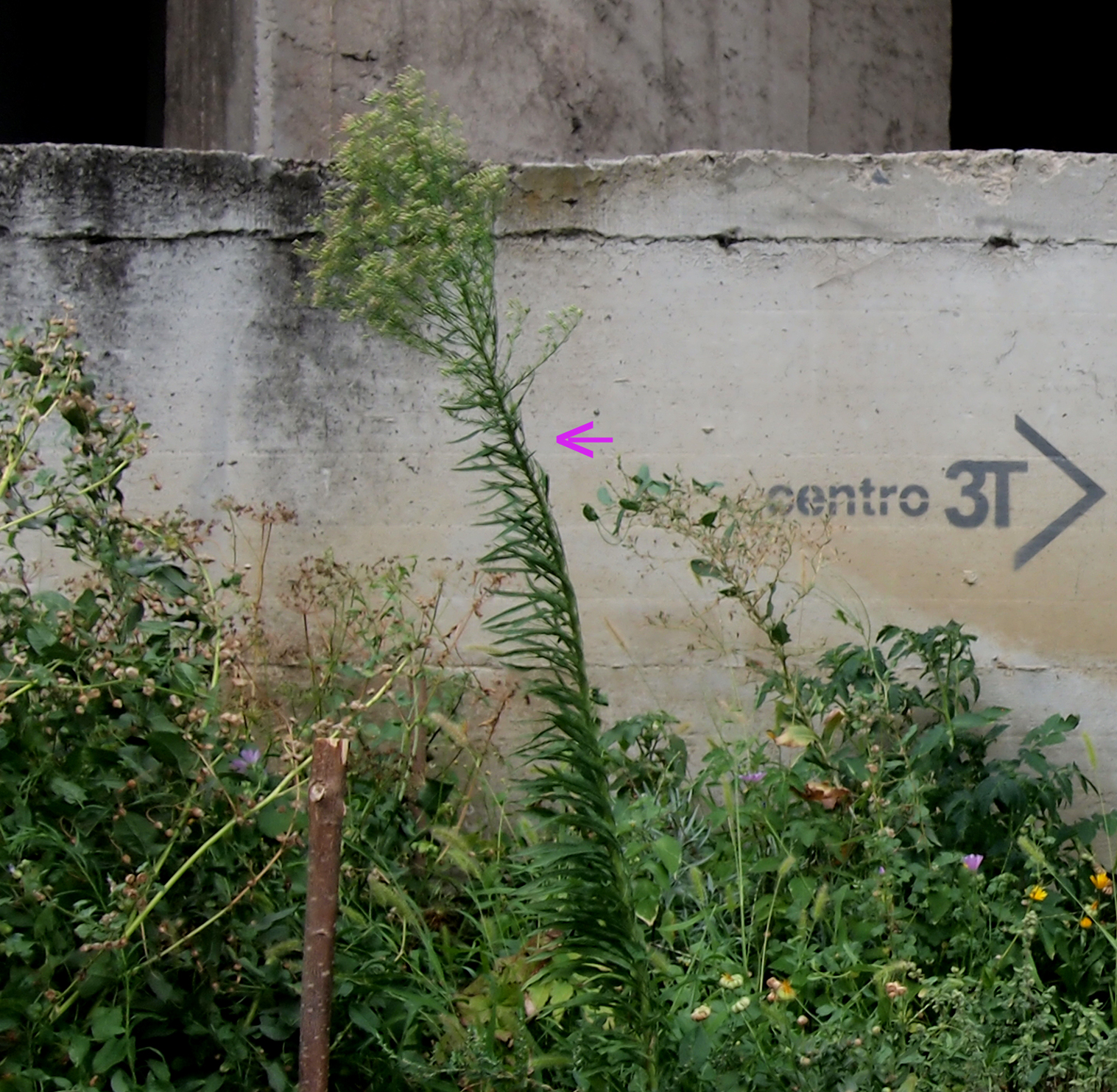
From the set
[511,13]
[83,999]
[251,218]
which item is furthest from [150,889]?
[511,13]

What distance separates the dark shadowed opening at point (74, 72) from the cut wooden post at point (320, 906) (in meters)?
6.07

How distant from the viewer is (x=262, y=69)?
4062 mm

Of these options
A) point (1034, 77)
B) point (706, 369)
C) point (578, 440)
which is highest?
point (1034, 77)

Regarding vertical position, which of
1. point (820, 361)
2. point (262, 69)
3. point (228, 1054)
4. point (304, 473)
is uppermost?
point (262, 69)

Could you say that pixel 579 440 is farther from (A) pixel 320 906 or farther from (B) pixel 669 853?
(A) pixel 320 906

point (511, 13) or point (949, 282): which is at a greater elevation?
point (511, 13)

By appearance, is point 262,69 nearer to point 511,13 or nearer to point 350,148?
point 511,13

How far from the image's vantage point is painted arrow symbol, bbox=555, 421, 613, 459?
10.5 feet

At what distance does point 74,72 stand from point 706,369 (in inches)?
234

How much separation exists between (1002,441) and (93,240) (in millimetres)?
2241

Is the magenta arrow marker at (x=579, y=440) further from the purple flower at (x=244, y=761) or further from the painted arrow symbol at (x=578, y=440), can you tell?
the purple flower at (x=244, y=761)

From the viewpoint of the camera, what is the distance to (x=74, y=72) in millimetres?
7715

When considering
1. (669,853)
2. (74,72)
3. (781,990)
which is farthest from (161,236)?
(74,72)

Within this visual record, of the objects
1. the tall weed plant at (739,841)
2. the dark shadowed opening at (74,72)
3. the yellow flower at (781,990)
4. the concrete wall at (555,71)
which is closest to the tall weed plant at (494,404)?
the tall weed plant at (739,841)
